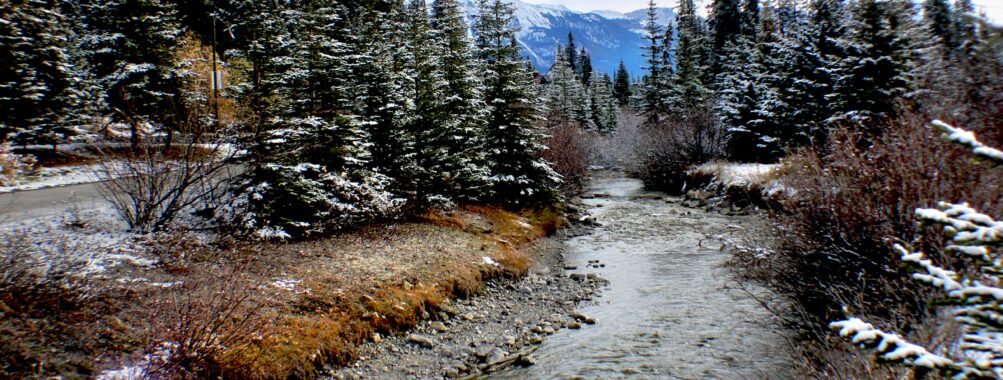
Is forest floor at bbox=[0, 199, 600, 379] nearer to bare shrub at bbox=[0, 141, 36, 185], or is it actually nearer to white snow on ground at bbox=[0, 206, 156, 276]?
white snow on ground at bbox=[0, 206, 156, 276]

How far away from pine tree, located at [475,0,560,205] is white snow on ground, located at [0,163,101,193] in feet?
53.4

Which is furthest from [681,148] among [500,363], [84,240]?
[84,240]

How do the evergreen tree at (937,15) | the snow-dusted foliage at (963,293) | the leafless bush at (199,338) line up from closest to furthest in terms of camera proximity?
the snow-dusted foliage at (963,293) < the leafless bush at (199,338) < the evergreen tree at (937,15)

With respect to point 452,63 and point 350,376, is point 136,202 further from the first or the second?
point 452,63

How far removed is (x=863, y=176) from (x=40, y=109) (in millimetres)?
33027

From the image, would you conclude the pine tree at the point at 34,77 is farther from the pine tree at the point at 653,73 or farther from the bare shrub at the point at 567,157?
the pine tree at the point at 653,73

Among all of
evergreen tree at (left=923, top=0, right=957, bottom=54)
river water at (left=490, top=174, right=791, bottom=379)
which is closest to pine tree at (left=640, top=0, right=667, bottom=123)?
evergreen tree at (left=923, top=0, right=957, bottom=54)

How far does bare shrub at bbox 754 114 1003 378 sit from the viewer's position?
276 inches

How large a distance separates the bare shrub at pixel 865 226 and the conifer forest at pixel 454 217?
0.06 metres

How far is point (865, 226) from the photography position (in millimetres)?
8406

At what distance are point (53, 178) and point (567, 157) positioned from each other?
2714 cm

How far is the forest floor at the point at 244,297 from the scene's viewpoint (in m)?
6.96

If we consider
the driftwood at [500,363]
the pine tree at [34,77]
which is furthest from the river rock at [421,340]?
the pine tree at [34,77]

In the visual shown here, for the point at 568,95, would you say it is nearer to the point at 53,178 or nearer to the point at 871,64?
the point at 871,64
